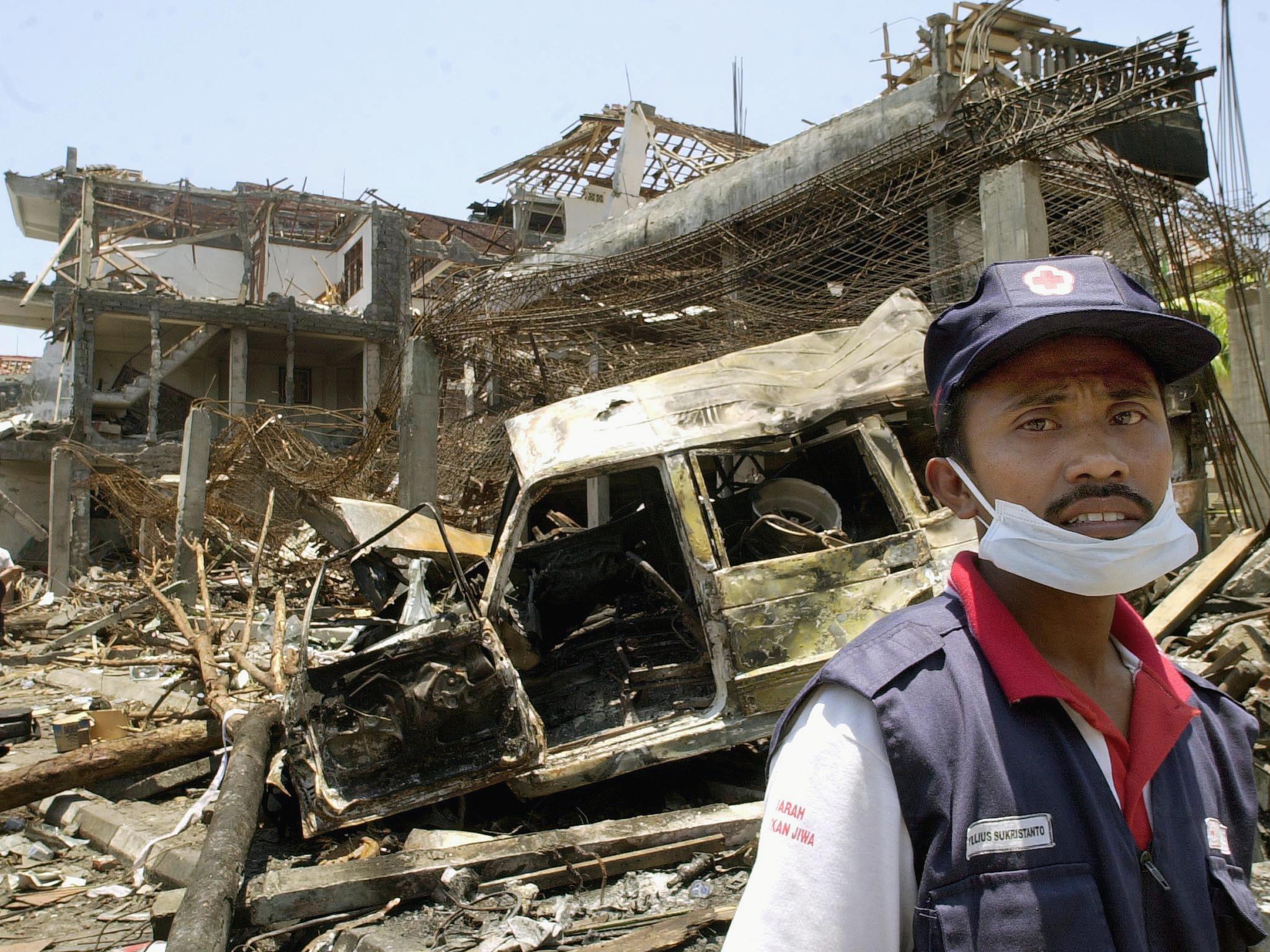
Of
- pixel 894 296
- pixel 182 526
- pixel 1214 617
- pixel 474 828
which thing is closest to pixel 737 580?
pixel 474 828

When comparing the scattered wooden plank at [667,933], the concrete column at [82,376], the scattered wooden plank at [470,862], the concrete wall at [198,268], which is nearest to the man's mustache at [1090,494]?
the scattered wooden plank at [667,933]

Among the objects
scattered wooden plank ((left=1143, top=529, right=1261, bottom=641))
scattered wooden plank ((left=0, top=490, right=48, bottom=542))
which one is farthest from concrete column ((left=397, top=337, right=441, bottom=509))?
scattered wooden plank ((left=0, top=490, right=48, bottom=542))

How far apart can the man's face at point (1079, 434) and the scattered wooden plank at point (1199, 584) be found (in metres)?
4.98

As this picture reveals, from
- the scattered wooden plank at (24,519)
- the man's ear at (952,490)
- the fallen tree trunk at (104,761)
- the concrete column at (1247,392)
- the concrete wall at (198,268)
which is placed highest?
the concrete wall at (198,268)

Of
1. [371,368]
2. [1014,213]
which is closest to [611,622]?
[1014,213]

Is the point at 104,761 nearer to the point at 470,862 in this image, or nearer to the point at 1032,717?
the point at 470,862

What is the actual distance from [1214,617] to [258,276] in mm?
27489

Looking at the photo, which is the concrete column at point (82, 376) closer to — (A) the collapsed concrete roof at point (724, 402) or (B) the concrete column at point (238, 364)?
(B) the concrete column at point (238, 364)

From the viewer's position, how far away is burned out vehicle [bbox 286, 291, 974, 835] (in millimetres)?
4559

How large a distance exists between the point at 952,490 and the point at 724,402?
4.06 m

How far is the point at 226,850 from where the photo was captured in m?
3.81

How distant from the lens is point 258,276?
27969 millimetres

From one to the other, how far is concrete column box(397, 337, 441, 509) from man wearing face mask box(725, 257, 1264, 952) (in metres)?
8.65

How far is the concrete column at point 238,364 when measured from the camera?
936 inches
